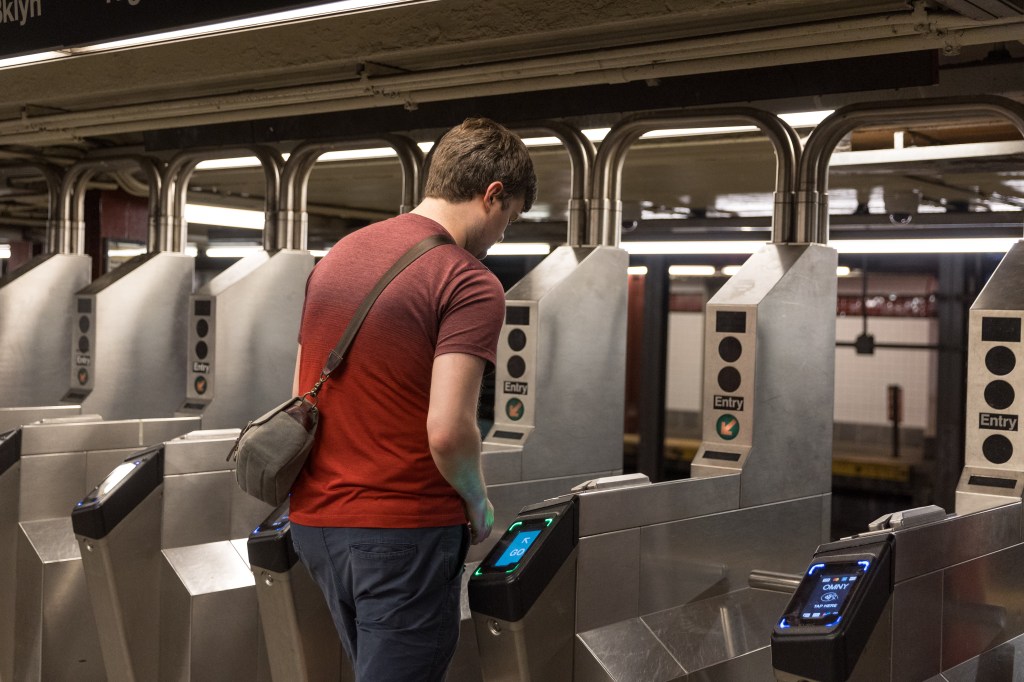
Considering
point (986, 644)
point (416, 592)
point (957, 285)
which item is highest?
point (957, 285)

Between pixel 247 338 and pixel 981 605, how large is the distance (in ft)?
8.53

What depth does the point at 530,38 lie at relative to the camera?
2.72 metres

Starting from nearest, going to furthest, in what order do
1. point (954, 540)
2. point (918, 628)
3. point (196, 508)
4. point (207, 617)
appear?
point (918, 628) < point (954, 540) < point (207, 617) < point (196, 508)

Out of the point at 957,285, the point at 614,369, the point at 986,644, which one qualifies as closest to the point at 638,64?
the point at 614,369

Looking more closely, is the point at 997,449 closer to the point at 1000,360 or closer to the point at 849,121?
the point at 1000,360

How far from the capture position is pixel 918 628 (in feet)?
6.87

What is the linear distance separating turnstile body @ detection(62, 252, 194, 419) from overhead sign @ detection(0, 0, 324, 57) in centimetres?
157

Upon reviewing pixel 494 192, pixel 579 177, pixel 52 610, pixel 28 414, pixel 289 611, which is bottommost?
pixel 52 610

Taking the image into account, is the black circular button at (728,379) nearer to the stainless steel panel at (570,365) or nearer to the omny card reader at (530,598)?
the stainless steel panel at (570,365)

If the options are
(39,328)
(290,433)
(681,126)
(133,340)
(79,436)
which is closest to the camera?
(290,433)

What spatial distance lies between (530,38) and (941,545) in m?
1.45

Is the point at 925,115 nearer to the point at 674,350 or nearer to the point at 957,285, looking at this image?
the point at 957,285

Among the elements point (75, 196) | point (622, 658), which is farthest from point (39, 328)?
point (622, 658)

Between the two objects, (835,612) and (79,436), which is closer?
(835,612)
